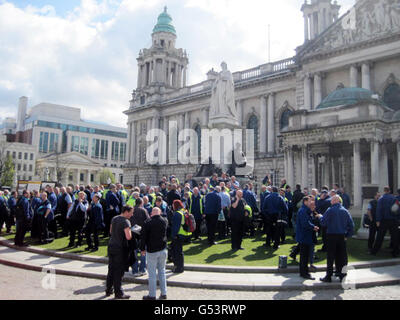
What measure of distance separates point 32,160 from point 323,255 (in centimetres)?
9377

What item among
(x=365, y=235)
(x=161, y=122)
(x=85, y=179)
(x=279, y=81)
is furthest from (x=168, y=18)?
(x=365, y=235)

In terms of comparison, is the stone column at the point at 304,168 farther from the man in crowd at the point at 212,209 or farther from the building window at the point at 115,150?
the building window at the point at 115,150

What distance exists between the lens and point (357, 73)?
35.2 metres

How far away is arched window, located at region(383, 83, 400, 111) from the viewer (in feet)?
107

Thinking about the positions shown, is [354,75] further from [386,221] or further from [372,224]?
[386,221]

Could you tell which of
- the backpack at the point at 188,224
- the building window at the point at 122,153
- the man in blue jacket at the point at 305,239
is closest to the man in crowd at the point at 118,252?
the backpack at the point at 188,224

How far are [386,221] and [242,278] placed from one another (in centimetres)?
568

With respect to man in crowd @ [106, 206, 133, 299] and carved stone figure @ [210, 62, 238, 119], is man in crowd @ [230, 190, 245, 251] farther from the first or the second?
carved stone figure @ [210, 62, 238, 119]

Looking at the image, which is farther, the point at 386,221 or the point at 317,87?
the point at 317,87

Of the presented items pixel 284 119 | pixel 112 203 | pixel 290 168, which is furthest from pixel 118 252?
pixel 284 119

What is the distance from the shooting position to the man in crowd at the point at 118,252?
7.77 m

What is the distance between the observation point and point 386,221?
38.2 feet

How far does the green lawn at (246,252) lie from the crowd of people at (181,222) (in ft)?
1.12

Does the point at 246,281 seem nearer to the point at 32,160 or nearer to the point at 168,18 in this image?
the point at 168,18
